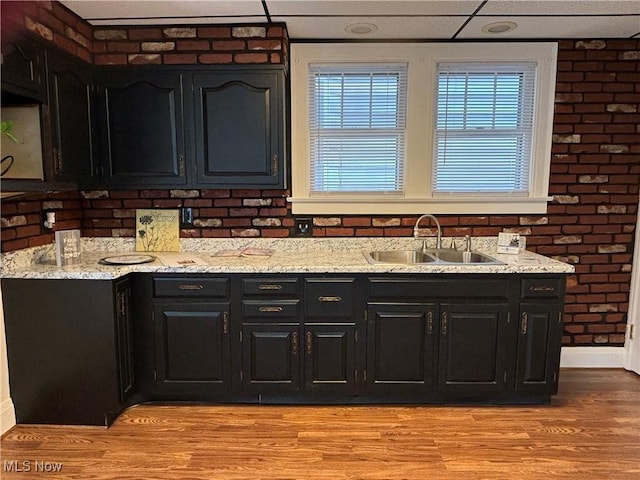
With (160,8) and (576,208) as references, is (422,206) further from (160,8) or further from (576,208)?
(160,8)

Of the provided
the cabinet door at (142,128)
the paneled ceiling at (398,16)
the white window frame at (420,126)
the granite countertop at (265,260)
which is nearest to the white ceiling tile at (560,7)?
the paneled ceiling at (398,16)

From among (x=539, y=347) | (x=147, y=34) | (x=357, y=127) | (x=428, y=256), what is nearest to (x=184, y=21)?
(x=147, y=34)

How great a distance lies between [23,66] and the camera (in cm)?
212

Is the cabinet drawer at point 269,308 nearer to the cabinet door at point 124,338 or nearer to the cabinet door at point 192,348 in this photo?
the cabinet door at point 192,348

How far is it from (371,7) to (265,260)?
1615 millimetres

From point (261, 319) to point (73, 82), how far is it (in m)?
1.77

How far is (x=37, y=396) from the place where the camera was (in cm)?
238

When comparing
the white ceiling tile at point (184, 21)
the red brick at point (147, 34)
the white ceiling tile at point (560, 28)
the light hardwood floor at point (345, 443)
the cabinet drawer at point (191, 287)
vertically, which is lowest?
the light hardwood floor at point (345, 443)

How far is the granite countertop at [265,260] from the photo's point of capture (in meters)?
2.37

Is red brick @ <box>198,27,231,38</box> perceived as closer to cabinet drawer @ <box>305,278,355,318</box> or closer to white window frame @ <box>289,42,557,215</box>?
white window frame @ <box>289,42,557,215</box>

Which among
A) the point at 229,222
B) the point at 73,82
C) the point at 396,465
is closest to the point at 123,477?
the point at 396,465

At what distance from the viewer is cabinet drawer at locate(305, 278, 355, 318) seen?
2516 millimetres

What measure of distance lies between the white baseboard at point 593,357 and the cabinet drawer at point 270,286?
7.06 feet

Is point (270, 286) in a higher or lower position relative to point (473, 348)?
higher
